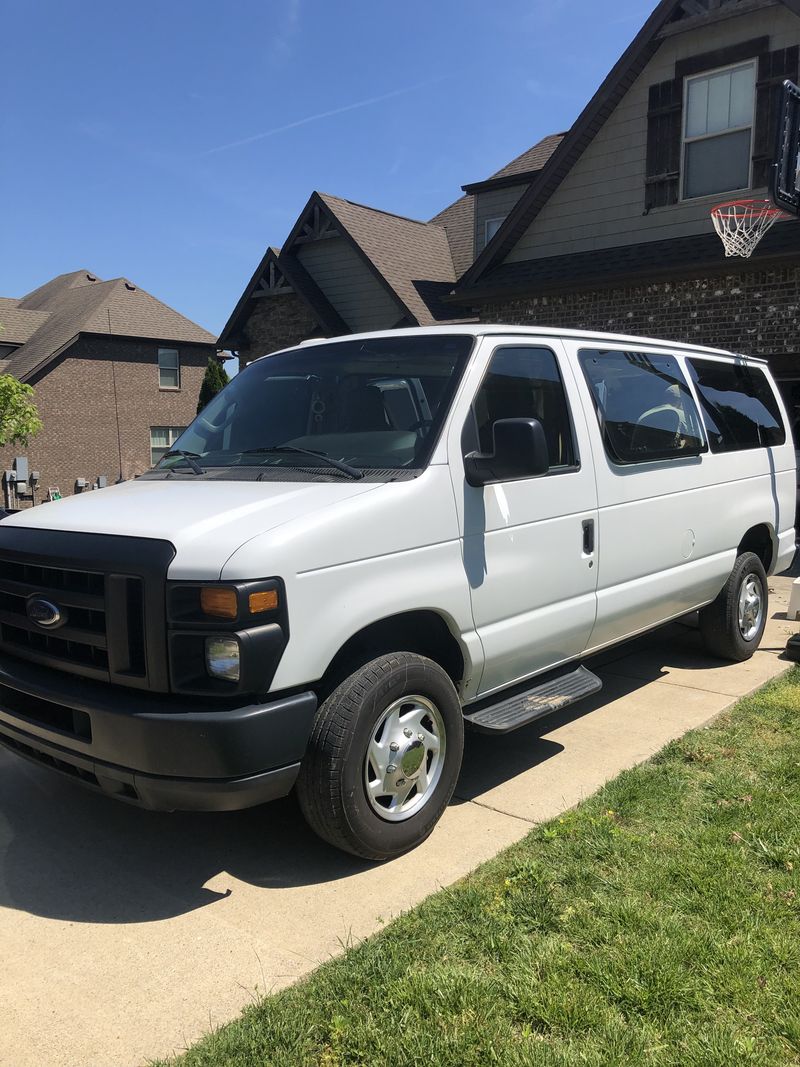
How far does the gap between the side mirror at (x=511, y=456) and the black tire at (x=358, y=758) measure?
0.85 m

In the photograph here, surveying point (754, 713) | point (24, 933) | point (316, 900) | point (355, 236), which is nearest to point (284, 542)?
point (316, 900)

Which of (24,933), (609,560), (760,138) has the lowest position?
(24,933)

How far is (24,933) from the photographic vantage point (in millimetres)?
3234

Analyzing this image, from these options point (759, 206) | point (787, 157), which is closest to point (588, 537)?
point (787, 157)

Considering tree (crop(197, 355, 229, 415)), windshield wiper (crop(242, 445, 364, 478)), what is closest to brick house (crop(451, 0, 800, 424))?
windshield wiper (crop(242, 445, 364, 478))

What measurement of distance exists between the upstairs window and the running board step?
31.8ft

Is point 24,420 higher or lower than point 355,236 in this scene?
lower

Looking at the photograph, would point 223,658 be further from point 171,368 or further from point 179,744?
point 171,368

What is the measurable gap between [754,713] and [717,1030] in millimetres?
3013

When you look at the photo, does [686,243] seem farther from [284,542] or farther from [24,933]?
[24,933]

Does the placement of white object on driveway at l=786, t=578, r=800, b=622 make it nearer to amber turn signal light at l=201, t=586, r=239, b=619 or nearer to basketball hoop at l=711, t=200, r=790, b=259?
basketball hoop at l=711, t=200, r=790, b=259

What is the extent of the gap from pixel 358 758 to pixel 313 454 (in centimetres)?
136

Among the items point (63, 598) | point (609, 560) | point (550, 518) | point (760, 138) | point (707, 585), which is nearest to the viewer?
point (63, 598)

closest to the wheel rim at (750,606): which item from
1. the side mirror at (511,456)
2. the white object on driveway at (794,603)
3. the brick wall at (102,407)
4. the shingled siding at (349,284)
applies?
the white object on driveway at (794,603)
